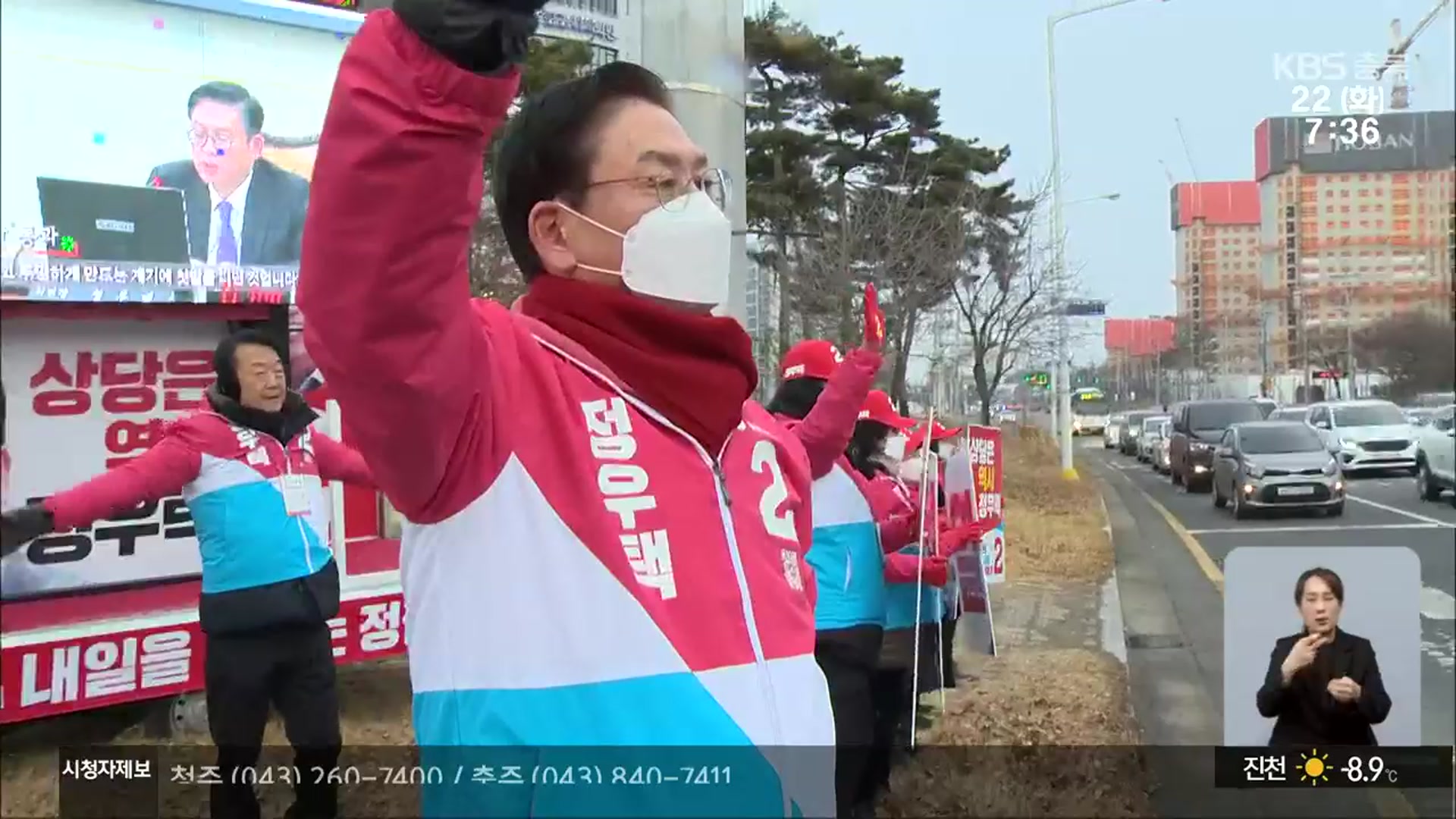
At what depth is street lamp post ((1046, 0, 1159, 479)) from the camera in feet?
6.04

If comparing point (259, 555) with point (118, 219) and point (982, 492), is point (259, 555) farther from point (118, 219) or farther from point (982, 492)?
point (982, 492)

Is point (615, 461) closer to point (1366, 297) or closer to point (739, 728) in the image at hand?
point (739, 728)

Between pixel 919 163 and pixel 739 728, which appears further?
pixel 919 163

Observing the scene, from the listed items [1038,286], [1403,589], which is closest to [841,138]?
[1038,286]

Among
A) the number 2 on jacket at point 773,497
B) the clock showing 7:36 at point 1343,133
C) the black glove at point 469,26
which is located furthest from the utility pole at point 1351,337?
the black glove at point 469,26

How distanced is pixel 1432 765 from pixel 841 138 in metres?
1.34

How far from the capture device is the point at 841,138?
201cm

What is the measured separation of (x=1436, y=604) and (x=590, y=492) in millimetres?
1443

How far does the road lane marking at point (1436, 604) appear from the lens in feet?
5.58

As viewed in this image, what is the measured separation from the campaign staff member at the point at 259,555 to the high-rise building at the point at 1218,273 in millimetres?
1452

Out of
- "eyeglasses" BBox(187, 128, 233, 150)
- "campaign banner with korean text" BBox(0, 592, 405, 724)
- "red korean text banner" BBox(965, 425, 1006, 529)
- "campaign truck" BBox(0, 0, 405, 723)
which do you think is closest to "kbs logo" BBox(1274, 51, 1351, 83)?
"red korean text banner" BBox(965, 425, 1006, 529)

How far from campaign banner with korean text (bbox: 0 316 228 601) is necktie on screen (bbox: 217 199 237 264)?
0.67 ft

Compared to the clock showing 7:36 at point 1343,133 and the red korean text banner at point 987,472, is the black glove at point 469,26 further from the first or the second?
the red korean text banner at point 987,472

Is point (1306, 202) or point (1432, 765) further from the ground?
point (1306, 202)
